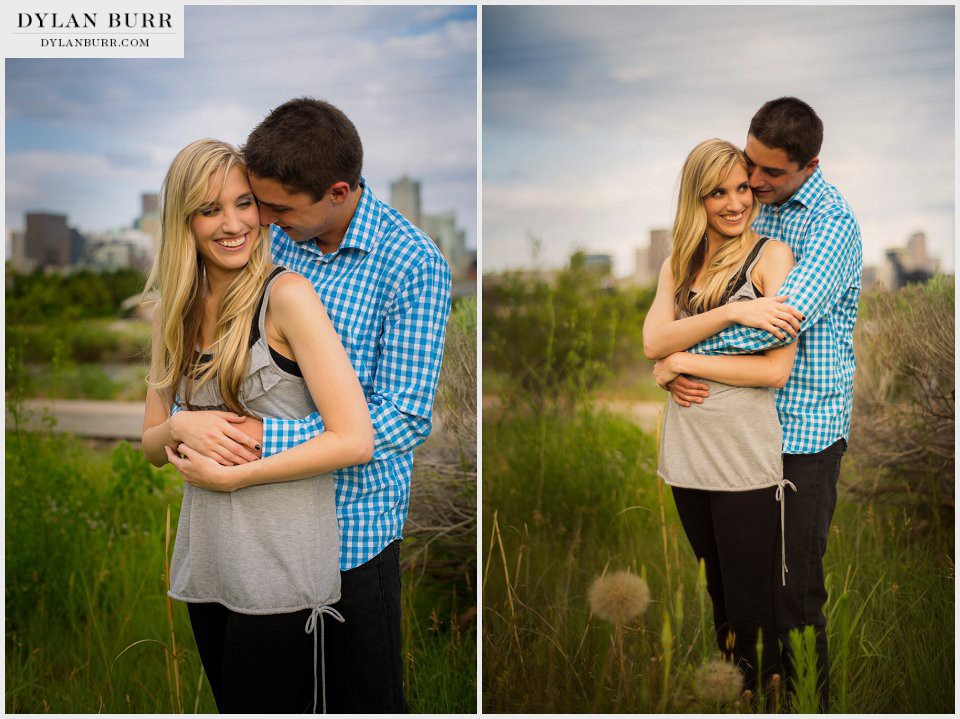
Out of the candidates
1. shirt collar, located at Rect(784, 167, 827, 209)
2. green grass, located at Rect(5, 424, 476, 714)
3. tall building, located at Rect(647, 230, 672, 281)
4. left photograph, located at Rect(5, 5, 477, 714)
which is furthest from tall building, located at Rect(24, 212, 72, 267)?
shirt collar, located at Rect(784, 167, 827, 209)

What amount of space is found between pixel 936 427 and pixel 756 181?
3.97 feet

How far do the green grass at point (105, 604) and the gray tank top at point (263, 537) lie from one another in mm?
1038

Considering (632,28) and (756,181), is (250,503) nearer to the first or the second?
(756,181)

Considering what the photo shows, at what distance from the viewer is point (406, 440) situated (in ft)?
6.57

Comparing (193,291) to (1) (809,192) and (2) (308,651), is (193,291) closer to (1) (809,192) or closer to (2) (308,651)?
(2) (308,651)

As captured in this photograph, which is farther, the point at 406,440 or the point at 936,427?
the point at 936,427

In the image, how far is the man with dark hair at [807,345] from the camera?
234 centimetres

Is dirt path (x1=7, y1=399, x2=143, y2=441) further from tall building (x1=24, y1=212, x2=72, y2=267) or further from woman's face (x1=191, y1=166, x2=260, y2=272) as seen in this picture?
woman's face (x1=191, y1=166, x2=260, y2=272)

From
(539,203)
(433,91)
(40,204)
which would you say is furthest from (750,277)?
(40,204)

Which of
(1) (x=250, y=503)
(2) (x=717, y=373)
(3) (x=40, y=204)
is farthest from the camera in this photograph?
(3) (x=40, y=204)

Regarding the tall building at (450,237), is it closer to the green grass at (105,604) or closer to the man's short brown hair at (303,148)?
the man's short brown hair at (303,148)

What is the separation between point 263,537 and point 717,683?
1547 mm

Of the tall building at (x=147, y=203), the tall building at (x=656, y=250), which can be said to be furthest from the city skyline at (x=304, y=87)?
the tall building at (x=656, y=250)

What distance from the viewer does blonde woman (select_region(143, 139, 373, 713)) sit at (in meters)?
1.86
